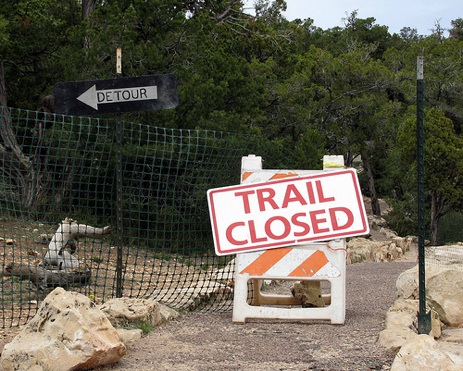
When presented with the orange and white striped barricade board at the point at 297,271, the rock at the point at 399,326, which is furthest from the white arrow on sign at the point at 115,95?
the rock at the point at 399,326

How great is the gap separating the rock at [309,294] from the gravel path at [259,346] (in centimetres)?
33

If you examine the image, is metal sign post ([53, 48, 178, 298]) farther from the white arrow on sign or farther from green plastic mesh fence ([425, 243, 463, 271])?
green plastic mesh fence ([425, 243, 463, 271])

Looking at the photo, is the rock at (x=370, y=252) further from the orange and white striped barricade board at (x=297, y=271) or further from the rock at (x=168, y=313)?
the rock at (x=168, y=313)

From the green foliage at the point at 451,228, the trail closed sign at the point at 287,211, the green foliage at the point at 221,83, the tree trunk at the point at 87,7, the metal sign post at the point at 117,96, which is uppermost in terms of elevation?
the tree trunk at the point at 87,7

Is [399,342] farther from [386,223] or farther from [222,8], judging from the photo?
[386,223]

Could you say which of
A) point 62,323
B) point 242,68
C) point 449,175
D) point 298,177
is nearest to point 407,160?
point 449,175

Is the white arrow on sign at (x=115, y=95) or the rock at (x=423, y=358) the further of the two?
the white arrow on sign at (x=115, y=95)

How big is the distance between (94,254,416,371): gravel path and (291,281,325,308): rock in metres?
0.33

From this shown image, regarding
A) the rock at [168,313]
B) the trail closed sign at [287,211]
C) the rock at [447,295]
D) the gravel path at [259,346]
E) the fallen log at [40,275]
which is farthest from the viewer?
the fallen log at [40,275]

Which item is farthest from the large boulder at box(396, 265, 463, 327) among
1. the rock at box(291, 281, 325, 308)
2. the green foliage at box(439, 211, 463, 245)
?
the green foliage at box(439, 211, 463, 245)

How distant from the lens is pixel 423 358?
450 cm

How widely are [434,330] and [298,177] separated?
1.62 meters

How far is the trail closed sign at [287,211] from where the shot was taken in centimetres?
635

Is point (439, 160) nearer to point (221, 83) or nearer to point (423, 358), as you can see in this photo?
point (221, 83)
